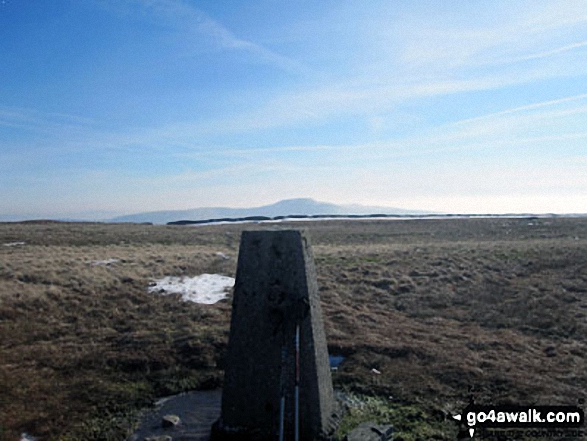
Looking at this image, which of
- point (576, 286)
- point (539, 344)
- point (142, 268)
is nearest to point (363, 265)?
point (576, 286)

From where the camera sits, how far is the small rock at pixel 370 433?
5734 millimetres

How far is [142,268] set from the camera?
20.7 meters

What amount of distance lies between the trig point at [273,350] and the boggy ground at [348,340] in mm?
1180

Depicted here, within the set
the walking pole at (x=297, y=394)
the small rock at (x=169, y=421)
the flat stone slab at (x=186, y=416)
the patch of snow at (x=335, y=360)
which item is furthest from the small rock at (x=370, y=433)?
the patch of snow at (x=335, y=360)

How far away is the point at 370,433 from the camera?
589 cm

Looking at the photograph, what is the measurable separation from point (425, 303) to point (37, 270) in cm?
1523

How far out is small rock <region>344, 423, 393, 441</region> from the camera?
573cm

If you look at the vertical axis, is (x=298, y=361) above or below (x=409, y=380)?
above

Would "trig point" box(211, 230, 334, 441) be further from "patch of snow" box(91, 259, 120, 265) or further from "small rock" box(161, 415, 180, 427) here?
"patch of snow" box(91, 259, 120, 265)

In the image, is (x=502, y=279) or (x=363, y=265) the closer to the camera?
(x=502, y=279)

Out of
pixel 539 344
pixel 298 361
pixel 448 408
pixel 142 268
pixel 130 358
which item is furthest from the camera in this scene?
pixel 142 268

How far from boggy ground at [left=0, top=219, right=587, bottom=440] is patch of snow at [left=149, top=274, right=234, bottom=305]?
676 mm

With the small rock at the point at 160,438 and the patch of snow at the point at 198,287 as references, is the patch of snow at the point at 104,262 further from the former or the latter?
the small rock at the point at 160,438

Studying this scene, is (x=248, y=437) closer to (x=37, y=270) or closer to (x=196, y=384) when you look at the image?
(x=196, y=384)
